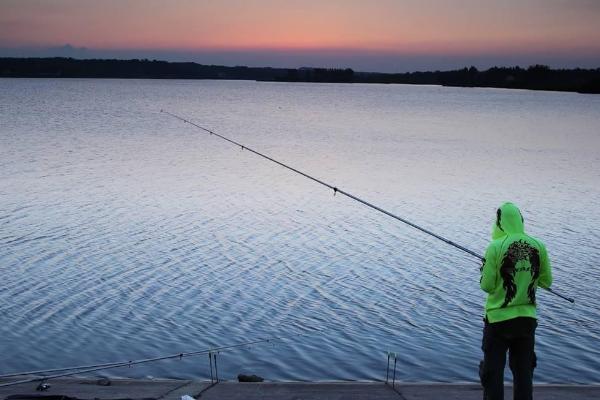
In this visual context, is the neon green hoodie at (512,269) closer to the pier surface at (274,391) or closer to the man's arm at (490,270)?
the man's arm at (490,270)

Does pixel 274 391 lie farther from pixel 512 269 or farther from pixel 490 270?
pixel 512 269

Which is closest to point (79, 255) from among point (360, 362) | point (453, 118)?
point (360, 362)

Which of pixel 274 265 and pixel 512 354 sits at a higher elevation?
pixel 512 354

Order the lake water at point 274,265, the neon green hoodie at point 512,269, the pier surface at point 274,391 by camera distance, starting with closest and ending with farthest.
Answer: the neon green hoodie at point 512,269, the pier surface at point 274,391, the lake water at point 274,265

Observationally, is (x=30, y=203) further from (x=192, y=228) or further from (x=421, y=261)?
(x=421, y=261)

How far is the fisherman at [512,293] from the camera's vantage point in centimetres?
555

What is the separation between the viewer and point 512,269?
5543 millimetres

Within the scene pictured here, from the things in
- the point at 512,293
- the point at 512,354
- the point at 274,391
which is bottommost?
the point at 274,391

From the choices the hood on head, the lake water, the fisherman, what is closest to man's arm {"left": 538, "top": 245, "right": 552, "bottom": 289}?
the fisherman

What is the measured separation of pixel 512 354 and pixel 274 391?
257 cm

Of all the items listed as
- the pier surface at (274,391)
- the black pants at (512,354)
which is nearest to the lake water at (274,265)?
the pier surface at (274,391)

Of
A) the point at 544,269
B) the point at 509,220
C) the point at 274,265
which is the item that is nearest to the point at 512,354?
the point at 544,269

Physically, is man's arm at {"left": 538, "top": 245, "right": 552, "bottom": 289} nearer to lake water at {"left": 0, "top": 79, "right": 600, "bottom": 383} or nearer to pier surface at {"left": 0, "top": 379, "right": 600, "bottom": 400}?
pier surface at {"left": 0, "top": 379, "right": 600, "bottom": 400}

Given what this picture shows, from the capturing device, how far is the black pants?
222 inches
